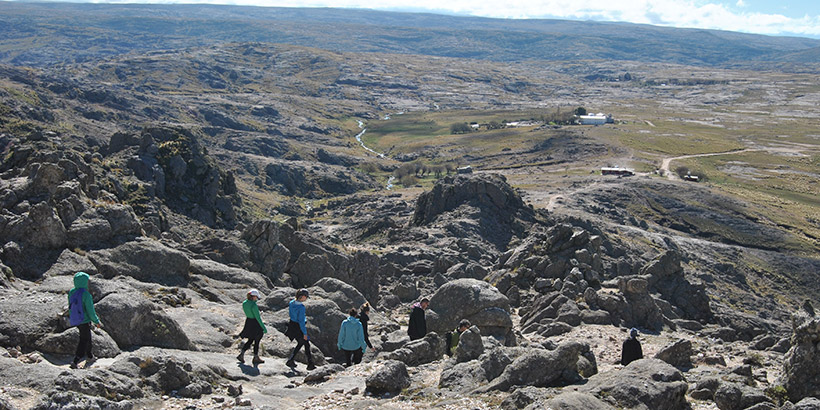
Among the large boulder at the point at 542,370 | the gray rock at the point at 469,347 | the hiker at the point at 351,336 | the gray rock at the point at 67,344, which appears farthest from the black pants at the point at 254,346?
the large boulder at the point at 542,370

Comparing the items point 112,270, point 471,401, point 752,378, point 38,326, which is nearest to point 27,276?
point 112,270

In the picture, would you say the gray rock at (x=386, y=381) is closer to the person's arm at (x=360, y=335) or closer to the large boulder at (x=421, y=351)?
the large boulder at (x=421, y=351)

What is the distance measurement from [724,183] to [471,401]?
152 m

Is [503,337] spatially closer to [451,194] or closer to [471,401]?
[471,401]

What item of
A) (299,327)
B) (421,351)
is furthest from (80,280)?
(421,351)

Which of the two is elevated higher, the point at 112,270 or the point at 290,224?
the point at 112,270

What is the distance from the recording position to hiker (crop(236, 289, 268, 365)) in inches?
891

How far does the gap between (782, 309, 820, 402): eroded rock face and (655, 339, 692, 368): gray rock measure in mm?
5784

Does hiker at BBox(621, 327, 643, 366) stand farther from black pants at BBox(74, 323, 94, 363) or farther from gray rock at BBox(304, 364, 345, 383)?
black pants at BBox(74, 323, 94, 363)

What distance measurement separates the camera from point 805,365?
18.8 m

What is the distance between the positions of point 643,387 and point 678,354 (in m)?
7.94

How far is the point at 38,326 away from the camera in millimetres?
19344

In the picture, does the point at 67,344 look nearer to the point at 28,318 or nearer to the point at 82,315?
the point at 82,315

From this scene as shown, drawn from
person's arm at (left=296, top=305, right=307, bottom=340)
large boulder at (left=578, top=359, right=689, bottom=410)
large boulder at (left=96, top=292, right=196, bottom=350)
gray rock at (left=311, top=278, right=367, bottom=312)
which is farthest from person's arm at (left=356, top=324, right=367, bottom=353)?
gray rock at (left=311, top=278, right=367, bottom=312)
